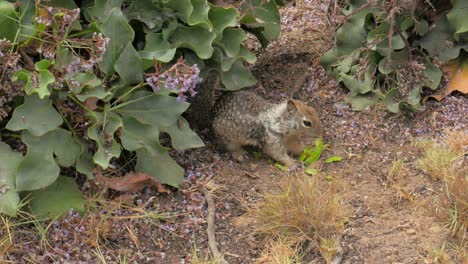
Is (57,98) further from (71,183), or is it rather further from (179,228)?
(179,228)

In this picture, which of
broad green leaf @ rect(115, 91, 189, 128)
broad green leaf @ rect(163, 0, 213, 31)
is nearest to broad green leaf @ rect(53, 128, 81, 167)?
broad green leaf @ rect(115, 91, 189, 128)

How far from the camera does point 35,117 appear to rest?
13.4 ft

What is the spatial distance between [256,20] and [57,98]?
1.59m

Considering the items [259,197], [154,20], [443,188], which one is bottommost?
[259,197]

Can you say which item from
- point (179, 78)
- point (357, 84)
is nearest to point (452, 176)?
point (357, 84)

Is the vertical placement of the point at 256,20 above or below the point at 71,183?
above

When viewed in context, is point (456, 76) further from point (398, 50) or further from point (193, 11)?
point (193, 11)

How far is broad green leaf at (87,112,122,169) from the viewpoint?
163 inches

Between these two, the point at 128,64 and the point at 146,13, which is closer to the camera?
the point at 128,64

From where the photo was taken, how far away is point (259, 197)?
4.62m

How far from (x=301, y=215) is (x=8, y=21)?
1.94 metres

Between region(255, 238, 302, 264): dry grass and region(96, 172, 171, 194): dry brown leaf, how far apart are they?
0.75 meters

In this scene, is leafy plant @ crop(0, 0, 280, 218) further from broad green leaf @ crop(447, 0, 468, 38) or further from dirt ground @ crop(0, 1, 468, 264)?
broad green leaf @ crop(447, 0, 468, 38)

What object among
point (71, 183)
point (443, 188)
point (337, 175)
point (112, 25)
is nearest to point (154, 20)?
point (112, 25)
